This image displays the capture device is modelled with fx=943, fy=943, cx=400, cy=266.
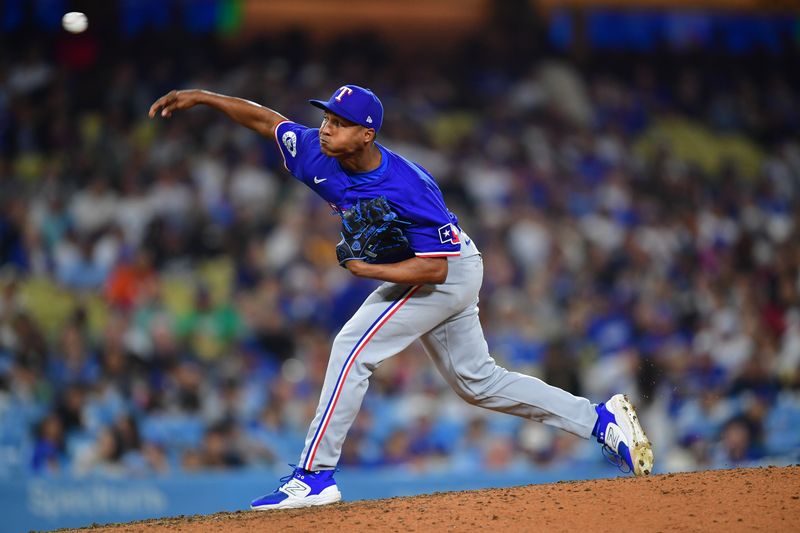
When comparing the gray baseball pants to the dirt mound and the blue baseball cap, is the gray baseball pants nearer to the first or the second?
the dirt mound

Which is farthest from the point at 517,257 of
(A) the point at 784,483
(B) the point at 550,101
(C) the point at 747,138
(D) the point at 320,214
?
(A) the point at 784,483

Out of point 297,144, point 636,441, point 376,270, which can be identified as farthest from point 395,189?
→ point 636,441

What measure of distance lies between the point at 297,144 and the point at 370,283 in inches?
216

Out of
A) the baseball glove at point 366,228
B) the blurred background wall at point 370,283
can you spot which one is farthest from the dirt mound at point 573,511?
the blurred background wall at point 370,283

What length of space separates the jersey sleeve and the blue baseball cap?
8.6 inches

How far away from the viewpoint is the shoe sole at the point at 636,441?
4.59 m

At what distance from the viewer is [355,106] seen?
13.5ft

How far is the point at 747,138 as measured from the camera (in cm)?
1391

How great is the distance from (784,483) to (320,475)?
87.2 inches

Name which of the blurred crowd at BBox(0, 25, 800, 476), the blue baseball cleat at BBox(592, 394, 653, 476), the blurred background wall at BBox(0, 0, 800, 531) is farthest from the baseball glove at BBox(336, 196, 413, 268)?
the blurred background wall at BBox(0, 0, 800, 531)

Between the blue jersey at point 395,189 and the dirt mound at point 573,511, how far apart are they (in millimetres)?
1178

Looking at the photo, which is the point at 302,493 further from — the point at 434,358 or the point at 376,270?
the point at 376,270

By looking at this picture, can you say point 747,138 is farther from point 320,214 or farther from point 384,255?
point 384,255

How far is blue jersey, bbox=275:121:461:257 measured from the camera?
13.6 ft
